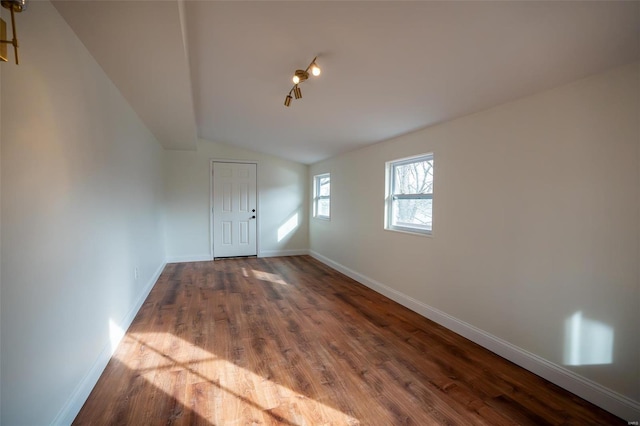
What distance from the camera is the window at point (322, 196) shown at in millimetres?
5792

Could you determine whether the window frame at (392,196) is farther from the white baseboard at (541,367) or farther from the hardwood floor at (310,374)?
the hardwood floor at (310,374)

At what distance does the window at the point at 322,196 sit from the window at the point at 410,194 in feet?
6.25

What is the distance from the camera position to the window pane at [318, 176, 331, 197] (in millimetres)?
5797

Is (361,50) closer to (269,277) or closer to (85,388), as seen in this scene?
(85,388)

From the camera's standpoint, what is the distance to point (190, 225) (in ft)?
19.0

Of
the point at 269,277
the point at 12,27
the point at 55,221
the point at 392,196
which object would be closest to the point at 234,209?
the point at 269,277

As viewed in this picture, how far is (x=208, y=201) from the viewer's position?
5.89 meters

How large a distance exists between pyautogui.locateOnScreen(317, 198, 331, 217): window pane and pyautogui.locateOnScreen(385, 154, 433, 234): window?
1.94m

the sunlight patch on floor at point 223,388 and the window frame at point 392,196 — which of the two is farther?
the window frame at point 392,196

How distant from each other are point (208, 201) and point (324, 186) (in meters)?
2.33

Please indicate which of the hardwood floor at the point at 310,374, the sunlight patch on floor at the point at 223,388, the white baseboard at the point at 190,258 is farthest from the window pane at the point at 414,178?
the white baseboard at the point at 190,258

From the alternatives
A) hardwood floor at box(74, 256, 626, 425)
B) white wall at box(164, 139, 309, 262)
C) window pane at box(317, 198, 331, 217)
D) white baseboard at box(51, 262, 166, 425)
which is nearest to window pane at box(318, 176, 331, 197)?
window pane at box(317, 198, 331, 217)

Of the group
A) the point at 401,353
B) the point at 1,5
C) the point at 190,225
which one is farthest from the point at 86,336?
the point at 190,225

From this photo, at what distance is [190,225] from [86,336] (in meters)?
4.11
